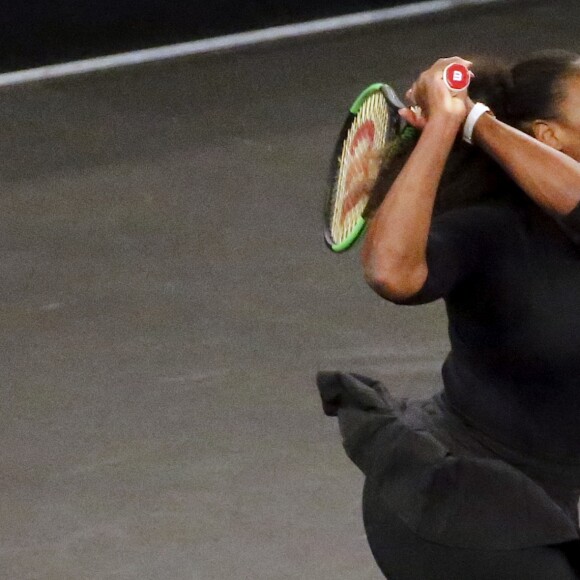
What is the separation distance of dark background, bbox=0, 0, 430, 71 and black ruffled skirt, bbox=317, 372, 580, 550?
4.21 m

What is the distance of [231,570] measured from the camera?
7.22 feet

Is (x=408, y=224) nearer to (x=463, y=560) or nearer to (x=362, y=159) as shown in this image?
(x=362, y=159)

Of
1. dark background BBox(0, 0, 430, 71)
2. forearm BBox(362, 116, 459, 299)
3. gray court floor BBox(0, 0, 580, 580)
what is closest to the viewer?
forearm BBox(362, 116, 459, 299)

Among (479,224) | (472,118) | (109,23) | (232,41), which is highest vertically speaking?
(472,118)

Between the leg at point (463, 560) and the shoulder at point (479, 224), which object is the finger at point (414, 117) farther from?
the leg at point (463, 560)

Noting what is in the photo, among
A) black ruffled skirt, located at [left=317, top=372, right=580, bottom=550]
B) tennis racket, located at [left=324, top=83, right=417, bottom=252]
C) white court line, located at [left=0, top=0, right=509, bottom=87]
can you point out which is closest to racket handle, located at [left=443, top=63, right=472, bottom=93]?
tennis racket, located at [left=324, top=83, right=417, bottom=252]

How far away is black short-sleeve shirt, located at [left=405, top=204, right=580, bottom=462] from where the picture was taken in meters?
1.16

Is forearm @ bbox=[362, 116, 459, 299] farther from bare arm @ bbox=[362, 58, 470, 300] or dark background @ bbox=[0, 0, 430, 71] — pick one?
dark background @ bbox=[0, 0, 430, 71]

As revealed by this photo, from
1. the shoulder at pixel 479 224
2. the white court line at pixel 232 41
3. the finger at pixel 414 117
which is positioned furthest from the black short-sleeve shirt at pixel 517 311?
the white court line at pixel 232 41

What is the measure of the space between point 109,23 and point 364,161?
13.6 ft

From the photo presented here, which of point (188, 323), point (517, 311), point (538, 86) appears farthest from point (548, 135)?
point (188, 323)

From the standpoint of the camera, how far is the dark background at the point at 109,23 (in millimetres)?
5156

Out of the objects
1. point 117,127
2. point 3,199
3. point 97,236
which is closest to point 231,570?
point 97,236

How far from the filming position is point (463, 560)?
1160mm
